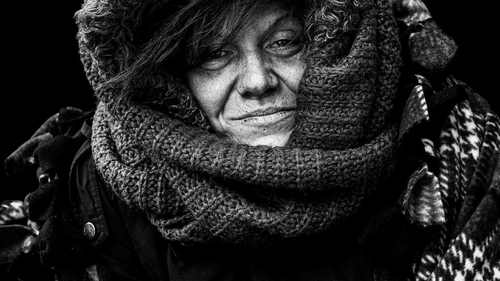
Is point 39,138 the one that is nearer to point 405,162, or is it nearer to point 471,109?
point 405,162

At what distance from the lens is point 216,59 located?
5.39 feet

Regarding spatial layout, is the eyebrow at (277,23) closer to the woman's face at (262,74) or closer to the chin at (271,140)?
the woman's face at (262,74)

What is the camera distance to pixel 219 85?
1.65 m

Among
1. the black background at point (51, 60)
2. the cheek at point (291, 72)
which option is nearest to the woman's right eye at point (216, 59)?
the cheek at point (291, 72)

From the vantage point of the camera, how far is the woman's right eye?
5.36 ft

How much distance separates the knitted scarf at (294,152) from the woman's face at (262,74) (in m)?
0.06

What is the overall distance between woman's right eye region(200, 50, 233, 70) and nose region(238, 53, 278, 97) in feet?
0.15

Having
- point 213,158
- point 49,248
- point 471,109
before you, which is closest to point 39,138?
point 49,248

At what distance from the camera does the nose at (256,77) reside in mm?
1586

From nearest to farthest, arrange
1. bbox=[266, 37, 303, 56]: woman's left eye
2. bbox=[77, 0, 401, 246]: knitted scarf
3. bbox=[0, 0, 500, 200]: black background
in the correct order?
bbox=[77, 0, 401, 246]: knitted scarf → bbox=[266, 37, 303, 56]: woman's left eye → bbox=[0, 0, 500, 200]: black background

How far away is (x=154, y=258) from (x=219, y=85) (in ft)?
1.42

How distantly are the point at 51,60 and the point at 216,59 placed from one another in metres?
1.05

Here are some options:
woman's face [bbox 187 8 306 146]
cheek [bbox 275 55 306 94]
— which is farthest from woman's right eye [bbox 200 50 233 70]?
cheek [bbox 275 55 306 94]

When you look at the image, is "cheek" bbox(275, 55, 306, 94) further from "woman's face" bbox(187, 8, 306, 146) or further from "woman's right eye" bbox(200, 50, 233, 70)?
"woman's right eye" bbox(200, 50, 233, 70)
